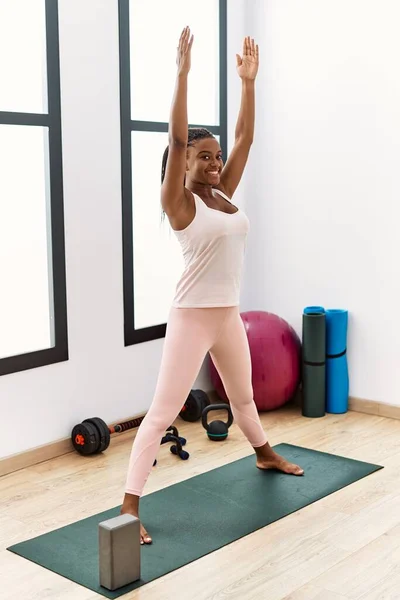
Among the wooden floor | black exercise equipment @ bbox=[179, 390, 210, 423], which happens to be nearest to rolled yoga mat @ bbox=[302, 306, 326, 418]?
the wooden floor

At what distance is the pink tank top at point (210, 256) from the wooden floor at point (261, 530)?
2.55ft

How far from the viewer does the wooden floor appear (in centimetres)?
→ 239

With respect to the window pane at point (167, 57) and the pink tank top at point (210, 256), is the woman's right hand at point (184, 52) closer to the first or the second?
the pink tank top at point (210, 256)

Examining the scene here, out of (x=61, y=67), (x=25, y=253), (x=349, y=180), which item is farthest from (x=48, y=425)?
(x=349, y=180)

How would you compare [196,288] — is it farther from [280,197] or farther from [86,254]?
[280,197]

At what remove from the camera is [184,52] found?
247 centimetres

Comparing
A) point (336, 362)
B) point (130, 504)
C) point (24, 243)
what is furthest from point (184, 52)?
point (336, 362)

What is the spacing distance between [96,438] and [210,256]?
3.81 ft

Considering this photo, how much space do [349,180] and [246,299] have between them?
918 mm

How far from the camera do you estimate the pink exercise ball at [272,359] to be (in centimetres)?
408

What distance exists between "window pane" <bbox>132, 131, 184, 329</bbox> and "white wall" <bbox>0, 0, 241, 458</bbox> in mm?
225

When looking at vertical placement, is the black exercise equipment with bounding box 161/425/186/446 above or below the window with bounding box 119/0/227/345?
below

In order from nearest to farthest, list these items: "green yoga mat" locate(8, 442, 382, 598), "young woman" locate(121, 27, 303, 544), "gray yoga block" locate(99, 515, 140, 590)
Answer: "gray yoga block" locate(99, 515, 140, 590), "green yoga mat" locate(8, 442, 382, 598), "young woman" locate(121, 27, 303, 544)

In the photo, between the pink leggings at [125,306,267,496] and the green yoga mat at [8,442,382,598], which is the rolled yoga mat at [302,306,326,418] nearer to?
the green yoga mat at [8,442,382,598]
